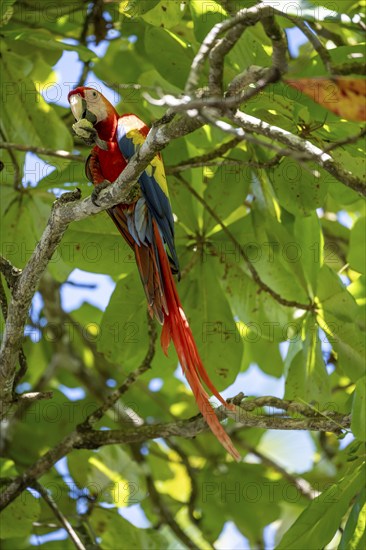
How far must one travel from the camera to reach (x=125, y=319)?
2199 mm

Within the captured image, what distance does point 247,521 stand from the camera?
275cm

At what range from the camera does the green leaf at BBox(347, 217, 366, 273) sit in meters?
2.09

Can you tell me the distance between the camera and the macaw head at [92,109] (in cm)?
205

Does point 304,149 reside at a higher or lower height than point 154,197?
higher

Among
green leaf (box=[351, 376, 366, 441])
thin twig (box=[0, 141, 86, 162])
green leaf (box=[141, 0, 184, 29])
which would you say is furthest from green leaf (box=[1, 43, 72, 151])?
green leaf (box=[351, 376, 366, 441])

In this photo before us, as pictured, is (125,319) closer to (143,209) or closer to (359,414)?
(143,209)

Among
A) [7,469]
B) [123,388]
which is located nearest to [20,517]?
[7,469]

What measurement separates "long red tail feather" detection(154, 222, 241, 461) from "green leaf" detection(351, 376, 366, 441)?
25 cm

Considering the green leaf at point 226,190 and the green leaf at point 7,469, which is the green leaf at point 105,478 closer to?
the green leaf at point 7,469

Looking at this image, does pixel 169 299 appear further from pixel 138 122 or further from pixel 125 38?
A: pixel 125 38

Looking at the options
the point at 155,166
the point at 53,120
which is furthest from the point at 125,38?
the point at 155,166

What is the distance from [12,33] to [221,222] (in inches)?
30.4

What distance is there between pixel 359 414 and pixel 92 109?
101 centimetres

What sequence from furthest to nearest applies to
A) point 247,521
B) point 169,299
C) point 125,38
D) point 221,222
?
point 125,38 → point 247,521 → point 221,222 → point 169,299
